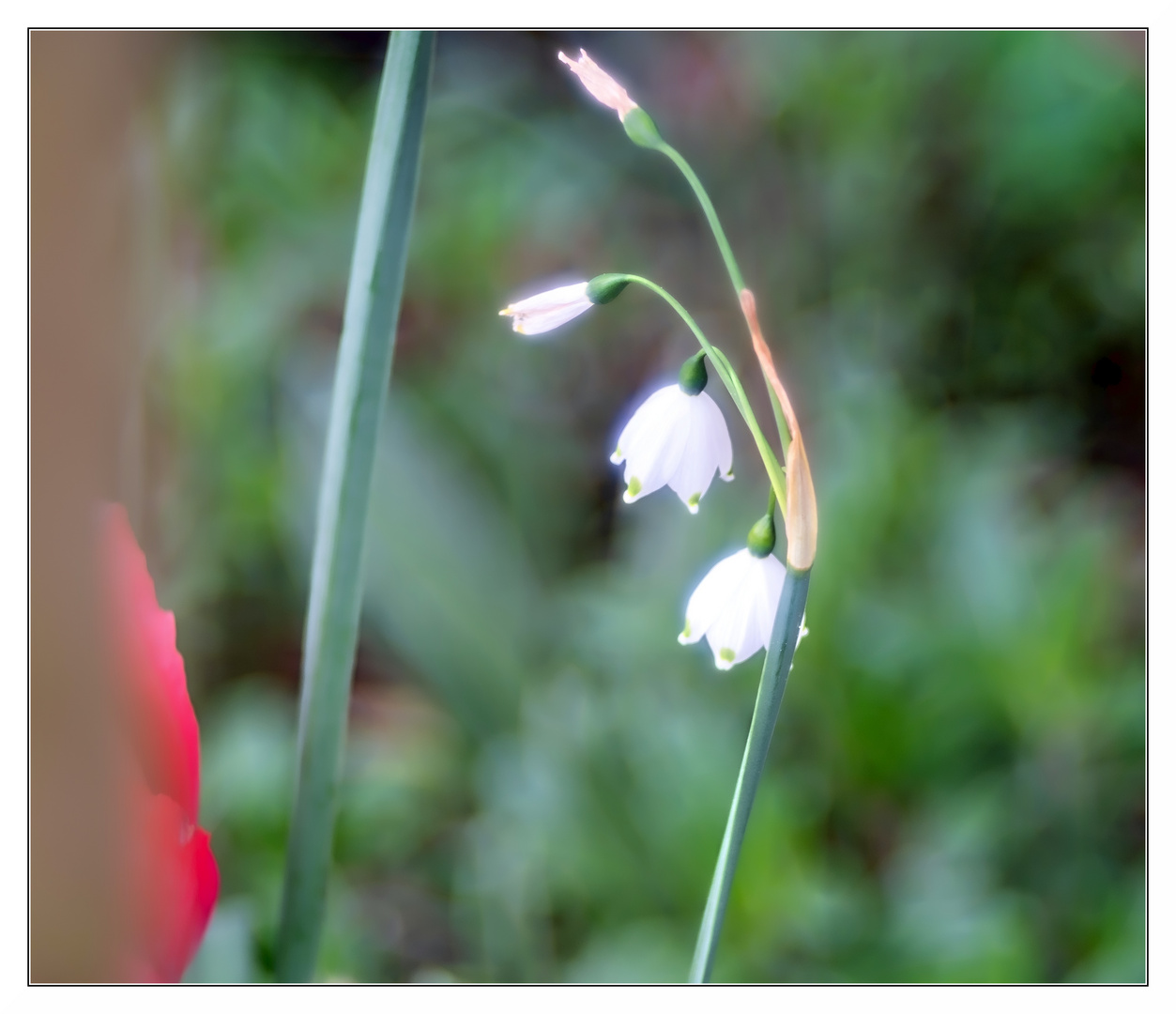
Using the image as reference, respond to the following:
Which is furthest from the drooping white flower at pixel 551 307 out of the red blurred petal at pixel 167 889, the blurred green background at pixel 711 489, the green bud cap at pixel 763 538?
the red blurred petal at pixel 167 889

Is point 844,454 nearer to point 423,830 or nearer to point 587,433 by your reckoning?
point 587,433

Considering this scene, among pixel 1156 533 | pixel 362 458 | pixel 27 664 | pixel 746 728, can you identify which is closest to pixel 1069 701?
pixel 1156 533

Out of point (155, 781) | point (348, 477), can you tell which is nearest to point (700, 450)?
point (348, 477)

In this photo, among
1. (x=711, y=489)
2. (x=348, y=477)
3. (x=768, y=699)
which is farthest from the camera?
(x=711, y=489)

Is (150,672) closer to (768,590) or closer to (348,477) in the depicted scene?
(348,477)

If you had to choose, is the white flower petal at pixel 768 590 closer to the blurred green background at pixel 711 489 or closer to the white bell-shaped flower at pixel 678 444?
the white bell-shaped flower at pixel 678 444

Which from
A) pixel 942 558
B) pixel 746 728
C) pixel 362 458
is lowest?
pixel 746 728

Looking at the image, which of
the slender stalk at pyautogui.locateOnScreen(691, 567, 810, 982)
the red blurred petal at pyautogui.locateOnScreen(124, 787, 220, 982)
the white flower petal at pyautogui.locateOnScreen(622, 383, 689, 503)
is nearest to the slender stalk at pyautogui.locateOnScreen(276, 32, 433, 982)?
the red blurred petal at pyautogui.locateOnScreen(124, 787, 220, 982)
